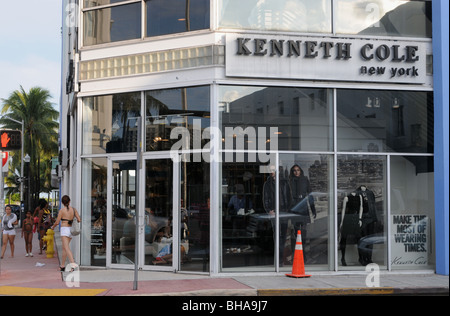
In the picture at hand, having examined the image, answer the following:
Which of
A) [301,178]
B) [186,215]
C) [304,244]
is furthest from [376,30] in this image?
[186,215]

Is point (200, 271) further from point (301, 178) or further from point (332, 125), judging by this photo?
point (332, 125)

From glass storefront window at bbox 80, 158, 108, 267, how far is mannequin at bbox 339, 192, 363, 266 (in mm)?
5644

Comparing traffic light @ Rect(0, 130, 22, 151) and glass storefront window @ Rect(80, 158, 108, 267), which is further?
glass storefront window @ Rect(80, 158, 108, 267)

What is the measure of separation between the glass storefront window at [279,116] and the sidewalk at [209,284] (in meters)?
2.97

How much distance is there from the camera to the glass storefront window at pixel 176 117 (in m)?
12.8

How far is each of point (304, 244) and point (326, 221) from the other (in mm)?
744

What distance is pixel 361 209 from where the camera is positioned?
1314 cm

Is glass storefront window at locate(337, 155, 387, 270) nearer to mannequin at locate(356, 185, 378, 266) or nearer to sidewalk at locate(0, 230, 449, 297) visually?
mannequin at locate(356, 185, 378, 266)

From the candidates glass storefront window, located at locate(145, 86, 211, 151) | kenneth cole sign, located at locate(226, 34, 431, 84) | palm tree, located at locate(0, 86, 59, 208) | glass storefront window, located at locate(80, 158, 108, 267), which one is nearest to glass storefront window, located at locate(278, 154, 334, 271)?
kenneth cole sign, located at locate(226, 34, 431, 84)

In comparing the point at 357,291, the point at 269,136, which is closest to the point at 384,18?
the point at 269,136

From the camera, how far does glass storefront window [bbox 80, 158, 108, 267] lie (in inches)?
543

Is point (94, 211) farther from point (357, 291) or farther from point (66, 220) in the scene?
point (357, 291)

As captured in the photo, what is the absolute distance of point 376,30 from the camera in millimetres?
13359

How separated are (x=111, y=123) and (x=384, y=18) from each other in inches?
278
